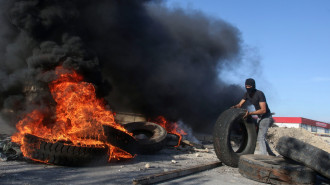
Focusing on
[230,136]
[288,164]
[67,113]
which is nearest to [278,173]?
[288,164]

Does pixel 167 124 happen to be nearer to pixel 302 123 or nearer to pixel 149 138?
pixel 149 138

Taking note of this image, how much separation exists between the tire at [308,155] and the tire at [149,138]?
3571 mm

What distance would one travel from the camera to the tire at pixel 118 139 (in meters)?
5.25

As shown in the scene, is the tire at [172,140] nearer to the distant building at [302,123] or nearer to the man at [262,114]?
the man at [262,114]

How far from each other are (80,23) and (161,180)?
8248mm

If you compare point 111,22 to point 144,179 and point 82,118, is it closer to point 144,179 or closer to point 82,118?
point 82,118

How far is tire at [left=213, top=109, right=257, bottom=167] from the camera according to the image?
17.9 ft

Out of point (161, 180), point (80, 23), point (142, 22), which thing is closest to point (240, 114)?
point (161, 180)

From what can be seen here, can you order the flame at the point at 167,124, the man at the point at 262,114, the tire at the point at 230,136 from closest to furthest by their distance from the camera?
1. the tire at the point at 230,136
2. the man at the point at 262,114
3. the flame at the point at 167,124

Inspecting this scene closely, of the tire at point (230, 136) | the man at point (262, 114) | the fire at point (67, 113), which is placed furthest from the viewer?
the fire at point (67, 113)

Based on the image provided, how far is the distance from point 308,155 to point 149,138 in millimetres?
4619

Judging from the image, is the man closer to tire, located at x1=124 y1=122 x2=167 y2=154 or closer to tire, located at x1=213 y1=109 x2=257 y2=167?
tire, located at x1=213 y1=109 x2=257 y2=167

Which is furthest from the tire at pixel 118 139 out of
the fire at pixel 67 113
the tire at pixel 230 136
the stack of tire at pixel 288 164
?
the stack of tire at pixel 288 164

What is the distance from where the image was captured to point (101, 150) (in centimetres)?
520
